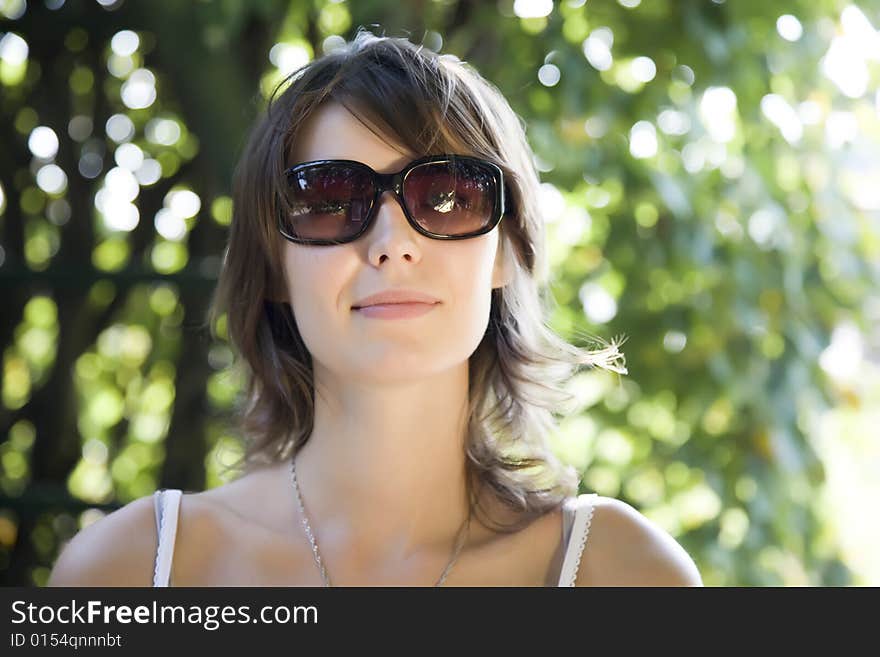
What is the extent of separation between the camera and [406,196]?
1015 millimetres

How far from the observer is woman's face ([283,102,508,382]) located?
3.31 ft

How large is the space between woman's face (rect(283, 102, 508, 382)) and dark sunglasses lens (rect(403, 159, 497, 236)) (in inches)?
0.6

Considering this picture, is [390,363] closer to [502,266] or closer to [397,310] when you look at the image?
[397,310]

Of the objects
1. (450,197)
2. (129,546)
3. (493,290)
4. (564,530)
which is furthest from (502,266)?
(129,546)

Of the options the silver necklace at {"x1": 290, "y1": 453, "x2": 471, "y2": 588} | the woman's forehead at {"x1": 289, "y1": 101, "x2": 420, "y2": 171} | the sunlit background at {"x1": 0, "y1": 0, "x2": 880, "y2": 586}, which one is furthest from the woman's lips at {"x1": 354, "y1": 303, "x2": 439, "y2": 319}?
the sunlit background at {"x1": 0, "y1": 0, "x2": 880, "y2": 586}

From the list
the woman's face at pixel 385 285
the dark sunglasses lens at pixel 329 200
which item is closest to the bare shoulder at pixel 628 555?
the woman's face at pixel 385 285

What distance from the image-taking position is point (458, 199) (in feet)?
3.37

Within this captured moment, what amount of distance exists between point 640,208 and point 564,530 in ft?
2.37

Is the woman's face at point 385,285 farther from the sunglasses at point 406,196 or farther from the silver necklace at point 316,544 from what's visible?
the silver necklace at point 316,544

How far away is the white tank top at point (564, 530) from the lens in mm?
1102

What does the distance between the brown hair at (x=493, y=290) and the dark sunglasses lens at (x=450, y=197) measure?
3 centimetres
